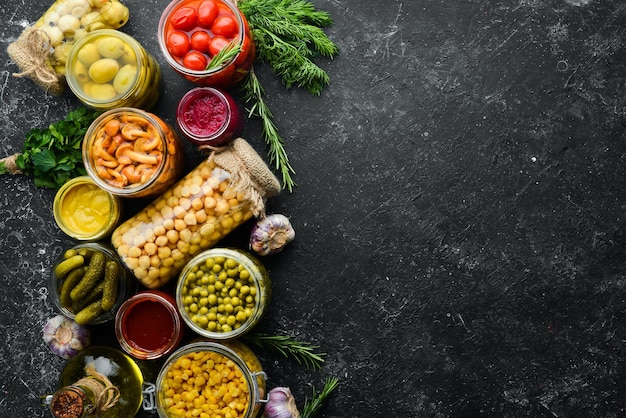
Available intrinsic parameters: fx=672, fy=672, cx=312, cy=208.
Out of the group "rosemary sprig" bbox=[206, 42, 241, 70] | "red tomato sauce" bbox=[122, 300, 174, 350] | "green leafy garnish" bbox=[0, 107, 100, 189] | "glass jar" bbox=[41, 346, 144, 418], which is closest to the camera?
"glass jar" bbox=[41, 346, 144, 418]

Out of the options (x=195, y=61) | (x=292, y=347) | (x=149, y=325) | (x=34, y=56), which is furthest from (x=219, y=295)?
(x=34, y=56)

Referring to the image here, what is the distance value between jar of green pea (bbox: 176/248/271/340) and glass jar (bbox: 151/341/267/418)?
0.07 metres

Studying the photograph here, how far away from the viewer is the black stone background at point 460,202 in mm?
2484

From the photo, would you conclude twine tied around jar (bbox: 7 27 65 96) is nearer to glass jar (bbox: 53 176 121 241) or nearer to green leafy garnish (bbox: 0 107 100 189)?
green leafy garnish (bbox: 0 107 100 189)

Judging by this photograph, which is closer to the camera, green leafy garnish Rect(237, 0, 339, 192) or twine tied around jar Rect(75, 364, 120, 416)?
twine tied around jar Rect(75, 364, 120, 416)

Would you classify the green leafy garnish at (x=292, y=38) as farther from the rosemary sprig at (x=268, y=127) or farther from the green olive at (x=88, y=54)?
the green olive at (x=88, y=54)

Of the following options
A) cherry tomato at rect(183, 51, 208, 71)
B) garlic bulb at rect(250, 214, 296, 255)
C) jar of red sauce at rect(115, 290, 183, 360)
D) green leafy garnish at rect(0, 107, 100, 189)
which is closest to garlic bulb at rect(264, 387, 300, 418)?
jar of red sauce at rect(115, 290, 183, 360)

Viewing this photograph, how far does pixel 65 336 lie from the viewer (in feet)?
7.76

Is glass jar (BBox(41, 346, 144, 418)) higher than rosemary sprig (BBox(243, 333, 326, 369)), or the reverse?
rosemary sprig (BBox(243, 333, 326, 369))

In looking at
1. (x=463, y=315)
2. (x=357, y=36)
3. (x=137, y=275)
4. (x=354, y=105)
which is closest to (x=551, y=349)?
(x=463, y=315)

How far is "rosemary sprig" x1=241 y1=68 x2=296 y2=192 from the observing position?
2.44 m

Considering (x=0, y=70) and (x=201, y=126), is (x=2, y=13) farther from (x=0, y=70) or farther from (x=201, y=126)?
(x=201, y=126)

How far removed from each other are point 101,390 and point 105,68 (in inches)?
41.3

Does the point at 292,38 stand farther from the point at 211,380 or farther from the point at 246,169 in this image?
the point at 211,380
